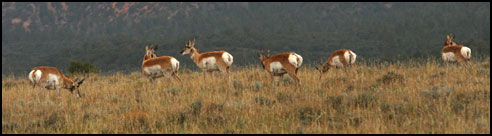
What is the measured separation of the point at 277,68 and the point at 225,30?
16815 cm

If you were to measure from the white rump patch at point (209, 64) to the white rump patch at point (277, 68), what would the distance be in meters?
2.63

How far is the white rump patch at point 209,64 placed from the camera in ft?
51.8

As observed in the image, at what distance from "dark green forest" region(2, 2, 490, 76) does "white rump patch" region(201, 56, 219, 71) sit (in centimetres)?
11068

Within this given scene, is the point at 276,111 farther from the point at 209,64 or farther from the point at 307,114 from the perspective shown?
the point at 209,64

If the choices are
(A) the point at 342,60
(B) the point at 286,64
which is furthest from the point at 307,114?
(A) the point at 342,60

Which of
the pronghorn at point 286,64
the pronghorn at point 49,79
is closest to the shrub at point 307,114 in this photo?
the pronghorn at point 286,64

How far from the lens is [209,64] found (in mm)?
15906

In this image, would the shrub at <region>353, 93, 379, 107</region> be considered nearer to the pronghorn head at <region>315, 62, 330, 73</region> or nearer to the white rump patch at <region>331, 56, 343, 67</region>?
the pronghorn head at <region>315, 62, 330, 73</region>

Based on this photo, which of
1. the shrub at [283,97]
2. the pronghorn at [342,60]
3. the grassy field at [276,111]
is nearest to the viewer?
the grassy field at [276,111]

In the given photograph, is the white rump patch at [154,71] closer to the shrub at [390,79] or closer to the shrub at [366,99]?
the shrub at [390,79]

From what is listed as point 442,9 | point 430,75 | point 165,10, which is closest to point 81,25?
point 165,10

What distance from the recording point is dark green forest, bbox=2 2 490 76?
14762 centimetres

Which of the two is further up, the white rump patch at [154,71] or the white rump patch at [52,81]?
the white rump patch at [154,71]

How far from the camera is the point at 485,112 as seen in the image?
8570mm
